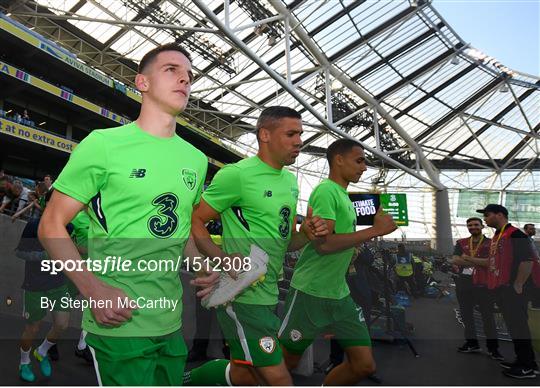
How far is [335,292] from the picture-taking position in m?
2.83

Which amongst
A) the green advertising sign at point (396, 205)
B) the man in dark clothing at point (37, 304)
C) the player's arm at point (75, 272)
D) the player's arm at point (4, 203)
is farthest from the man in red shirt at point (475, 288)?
the green advertising sign at point (396, 205)

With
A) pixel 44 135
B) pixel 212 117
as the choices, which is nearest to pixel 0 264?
pixel 44 135

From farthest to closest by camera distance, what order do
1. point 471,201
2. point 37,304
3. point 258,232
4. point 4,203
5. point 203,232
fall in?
point 471,201, point 4,203, point 37,304, point 258,232, point 203,232

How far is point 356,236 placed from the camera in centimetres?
258

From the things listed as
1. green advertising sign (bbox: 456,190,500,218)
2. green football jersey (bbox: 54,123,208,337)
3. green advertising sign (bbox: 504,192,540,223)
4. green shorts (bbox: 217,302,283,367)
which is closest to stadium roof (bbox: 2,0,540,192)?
green advertising sign (bbox: 456,190,500,218)

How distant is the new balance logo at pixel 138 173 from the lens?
1.55 metres

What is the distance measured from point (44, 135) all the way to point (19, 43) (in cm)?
442

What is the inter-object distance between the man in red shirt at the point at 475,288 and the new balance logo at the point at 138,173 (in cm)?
496

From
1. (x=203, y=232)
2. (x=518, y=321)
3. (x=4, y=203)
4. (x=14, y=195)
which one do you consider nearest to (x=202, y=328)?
(x=203, y=232)

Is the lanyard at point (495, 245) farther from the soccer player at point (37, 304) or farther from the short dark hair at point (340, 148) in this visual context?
the soccer player at point (37, 304)

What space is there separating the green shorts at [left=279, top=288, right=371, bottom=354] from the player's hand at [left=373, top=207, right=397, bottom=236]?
656 mm

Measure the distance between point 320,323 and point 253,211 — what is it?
959 mm

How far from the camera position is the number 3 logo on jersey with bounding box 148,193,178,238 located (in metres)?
1.57

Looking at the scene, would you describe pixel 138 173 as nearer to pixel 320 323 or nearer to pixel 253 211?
pixel 253 211
